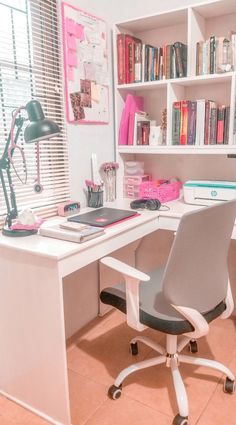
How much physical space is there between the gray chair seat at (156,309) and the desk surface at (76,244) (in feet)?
0.83

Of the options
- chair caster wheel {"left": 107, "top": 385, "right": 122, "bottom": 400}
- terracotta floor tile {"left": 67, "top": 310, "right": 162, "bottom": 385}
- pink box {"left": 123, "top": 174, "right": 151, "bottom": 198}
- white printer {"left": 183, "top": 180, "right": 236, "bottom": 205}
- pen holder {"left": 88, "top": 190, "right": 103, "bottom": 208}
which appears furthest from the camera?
pink box {"left": 123, "top": 174, "right": 151, "bottom": 198}

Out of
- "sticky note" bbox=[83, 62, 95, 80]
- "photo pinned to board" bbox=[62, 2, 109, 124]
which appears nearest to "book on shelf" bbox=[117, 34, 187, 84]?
"photo pinned to board" bbox=[62, 2, 109, 124]

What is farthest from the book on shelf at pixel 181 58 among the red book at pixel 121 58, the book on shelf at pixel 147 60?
the red book at pixel 121 58

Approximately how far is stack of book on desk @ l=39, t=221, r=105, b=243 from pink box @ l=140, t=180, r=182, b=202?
2.37ft

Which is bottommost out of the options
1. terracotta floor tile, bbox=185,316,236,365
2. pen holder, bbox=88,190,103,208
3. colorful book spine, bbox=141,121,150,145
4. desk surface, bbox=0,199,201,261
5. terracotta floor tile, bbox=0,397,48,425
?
terracotta floor tile, bbox=0,397,48,425

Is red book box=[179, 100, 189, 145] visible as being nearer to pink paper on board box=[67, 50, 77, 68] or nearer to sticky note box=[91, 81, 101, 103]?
sticky note box=[91, 81, 101, 103]

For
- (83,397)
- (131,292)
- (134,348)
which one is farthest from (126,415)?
(131,292)

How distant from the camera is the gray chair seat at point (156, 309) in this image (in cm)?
138

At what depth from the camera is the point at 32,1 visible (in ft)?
5.82

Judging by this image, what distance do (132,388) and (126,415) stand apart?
0.17 meters

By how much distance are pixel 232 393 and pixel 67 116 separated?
1.70m

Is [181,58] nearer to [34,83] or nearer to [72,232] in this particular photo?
[34,83]

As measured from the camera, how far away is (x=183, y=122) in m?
2.11

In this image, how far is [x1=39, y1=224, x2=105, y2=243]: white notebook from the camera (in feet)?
4.82
